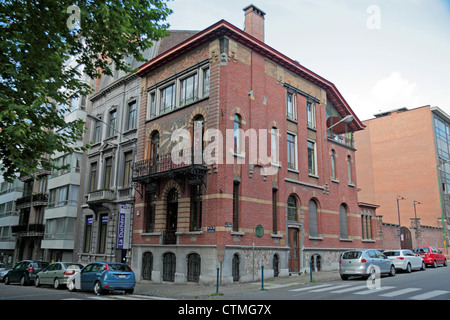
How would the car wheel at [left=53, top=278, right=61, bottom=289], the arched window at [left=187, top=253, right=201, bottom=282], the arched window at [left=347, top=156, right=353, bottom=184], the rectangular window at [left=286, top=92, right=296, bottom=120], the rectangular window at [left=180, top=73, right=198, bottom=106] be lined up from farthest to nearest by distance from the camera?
the arched window at [left=347, top=156, right=353, bottom=184]
the rectangular window at [left=286, top=92, right=296, bottom=120]
the rectangular window at [left=180, top=73, right=198, bottom=106]
the arched window at [left=187, top=253, right=201, bottom=282]
the car wheel at [left=53, top=278, right=61, bottom=289]

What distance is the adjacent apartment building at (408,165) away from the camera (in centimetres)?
5028

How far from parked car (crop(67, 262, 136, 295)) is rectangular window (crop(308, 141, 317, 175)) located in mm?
15529

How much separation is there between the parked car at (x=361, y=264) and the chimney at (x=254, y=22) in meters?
15.3

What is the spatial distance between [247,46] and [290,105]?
225 inches

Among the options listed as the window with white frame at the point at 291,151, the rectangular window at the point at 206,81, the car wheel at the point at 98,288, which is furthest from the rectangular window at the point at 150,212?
the window with white frame at the point at 291,151

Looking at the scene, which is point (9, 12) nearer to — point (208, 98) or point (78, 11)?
point (78, 11)

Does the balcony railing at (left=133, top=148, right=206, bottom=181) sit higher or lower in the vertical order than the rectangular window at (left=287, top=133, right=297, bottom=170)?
lower

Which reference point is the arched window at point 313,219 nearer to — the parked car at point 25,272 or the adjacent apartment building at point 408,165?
the parked car at point 25,272

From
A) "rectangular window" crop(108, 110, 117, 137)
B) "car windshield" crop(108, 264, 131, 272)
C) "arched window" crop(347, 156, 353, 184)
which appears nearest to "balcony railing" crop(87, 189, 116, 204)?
"rectangular window" crop(108, 110, 117, 137)

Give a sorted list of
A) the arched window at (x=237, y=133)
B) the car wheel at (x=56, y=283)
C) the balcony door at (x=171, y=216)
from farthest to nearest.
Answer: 1. the balcony door at (x=171, y=216)
2. the arched window at (x=237, y=133)
3. the car wheel at (x=56, y=283)

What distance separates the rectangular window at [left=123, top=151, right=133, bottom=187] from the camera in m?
27.6

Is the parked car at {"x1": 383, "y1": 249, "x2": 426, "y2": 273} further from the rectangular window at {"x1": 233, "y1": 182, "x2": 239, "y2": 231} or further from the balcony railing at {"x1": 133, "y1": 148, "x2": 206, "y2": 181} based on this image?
the balcony railing at {"x1": 133, "y1": 148, "x2": 206, "y2": 181}

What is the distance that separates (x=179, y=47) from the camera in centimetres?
2400

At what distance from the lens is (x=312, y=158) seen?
27922 millimetres
